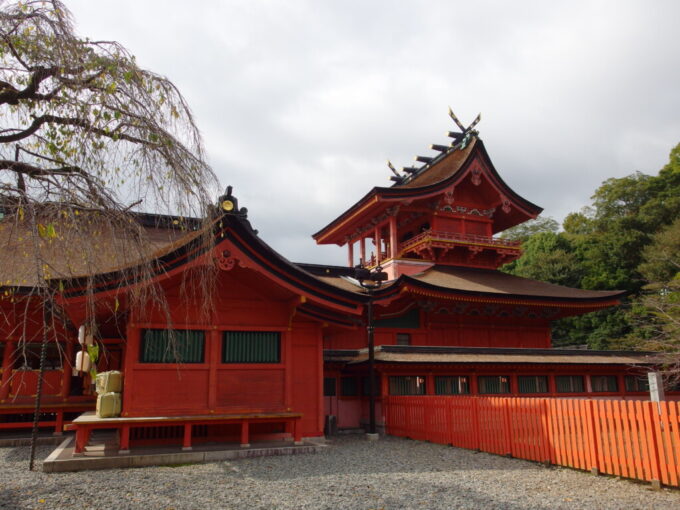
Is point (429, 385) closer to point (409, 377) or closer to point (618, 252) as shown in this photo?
point (409, 377)

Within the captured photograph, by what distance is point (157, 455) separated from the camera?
31.9 ft

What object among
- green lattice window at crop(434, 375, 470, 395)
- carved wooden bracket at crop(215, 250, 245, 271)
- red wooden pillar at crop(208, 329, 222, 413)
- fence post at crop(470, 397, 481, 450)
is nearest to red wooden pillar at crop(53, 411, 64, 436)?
red wooden pillar at crop(208, 329, 222, 413)

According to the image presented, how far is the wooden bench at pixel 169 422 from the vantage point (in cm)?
970

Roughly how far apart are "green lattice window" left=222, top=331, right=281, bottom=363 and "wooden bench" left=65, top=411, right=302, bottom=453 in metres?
1.26

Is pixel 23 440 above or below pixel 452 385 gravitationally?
below

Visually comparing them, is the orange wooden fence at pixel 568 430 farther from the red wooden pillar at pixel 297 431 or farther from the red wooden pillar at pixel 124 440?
the red wooden pillar at pixel 124 440

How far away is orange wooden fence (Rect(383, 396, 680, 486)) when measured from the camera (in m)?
7.80

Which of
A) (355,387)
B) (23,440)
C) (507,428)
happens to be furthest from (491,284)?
(23,440)

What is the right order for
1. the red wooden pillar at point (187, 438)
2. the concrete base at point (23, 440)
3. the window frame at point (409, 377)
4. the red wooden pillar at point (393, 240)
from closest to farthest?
the red wooden pillar at point (187, 438) < the concrete base at point (23, 440) < the window frame at point (409, 377) < the red wooden pillar at point (393, 240)

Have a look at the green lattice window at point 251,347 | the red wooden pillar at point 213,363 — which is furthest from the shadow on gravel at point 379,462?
the green lattice window at point 251,347

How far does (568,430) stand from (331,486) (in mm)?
4523

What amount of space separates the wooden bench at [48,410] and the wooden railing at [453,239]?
13531 mm

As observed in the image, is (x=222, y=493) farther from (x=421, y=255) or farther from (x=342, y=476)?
(x=421, y=255)

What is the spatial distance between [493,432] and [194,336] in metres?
6.73
